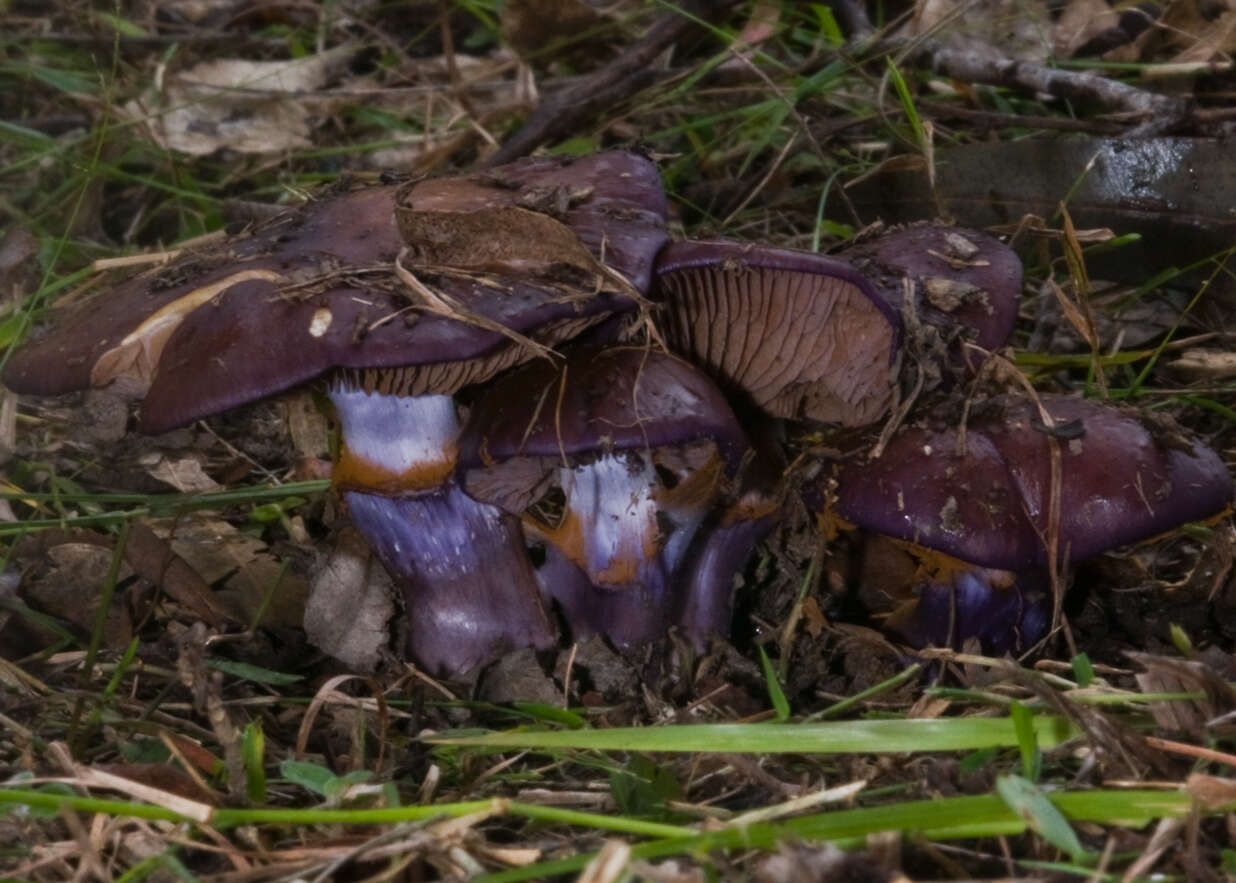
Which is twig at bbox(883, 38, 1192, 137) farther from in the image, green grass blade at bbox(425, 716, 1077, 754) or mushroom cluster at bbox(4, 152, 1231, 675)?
green grass blade at bbox(425, 716, 1077, 754)

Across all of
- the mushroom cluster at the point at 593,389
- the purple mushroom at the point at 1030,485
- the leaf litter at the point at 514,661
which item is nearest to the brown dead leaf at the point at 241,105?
the leaf litter at the point at 514,661

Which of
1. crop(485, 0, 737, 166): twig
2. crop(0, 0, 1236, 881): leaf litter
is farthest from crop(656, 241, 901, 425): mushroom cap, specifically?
crop(485, 0, 737, 166): twig

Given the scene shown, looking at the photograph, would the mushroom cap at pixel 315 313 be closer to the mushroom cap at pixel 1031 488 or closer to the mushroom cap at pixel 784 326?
the mushroom cap at pixel 784 326

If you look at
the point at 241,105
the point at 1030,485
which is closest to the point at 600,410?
the point at 1030,485

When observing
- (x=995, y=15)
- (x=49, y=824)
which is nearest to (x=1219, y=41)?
(x=995, y=15)

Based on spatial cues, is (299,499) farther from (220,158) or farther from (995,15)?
(995,15)

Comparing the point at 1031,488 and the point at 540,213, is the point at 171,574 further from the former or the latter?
the point at 1031,488
